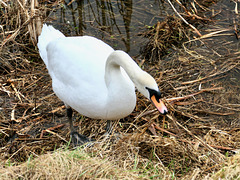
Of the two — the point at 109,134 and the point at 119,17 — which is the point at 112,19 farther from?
the point at 109,134

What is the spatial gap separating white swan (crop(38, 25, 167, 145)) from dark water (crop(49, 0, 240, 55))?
169 centimetres

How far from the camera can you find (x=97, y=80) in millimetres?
3199

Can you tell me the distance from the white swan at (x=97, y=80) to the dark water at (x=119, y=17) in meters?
1.69

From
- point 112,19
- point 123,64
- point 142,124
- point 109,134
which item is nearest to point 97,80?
point 123,64

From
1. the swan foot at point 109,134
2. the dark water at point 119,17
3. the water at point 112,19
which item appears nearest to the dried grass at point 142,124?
the swan foot at point 109,134

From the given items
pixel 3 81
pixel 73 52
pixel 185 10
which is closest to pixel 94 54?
pixel 73 52

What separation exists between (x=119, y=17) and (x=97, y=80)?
9.16 ft

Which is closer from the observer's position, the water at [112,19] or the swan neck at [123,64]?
the swan neck at [123,64]

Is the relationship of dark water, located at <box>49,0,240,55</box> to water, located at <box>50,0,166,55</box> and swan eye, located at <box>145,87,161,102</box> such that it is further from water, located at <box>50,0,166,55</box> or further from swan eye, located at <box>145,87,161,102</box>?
swan eye, located at <box>145,87,161,102</box>

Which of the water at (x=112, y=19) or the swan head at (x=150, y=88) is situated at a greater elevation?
the water at (x=112, y=19)

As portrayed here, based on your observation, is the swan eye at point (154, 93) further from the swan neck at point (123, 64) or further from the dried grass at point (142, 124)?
the dried grass at point (142, 124)

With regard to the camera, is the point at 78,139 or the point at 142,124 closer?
the point at 78,139

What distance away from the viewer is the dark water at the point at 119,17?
5.40 m

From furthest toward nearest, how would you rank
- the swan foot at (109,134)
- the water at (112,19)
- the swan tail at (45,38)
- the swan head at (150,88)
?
1. the water at (112,19)
2. the swan tail at (45,38)
3. the swan foot at (109,134)
4. the swan head at (150,88)
